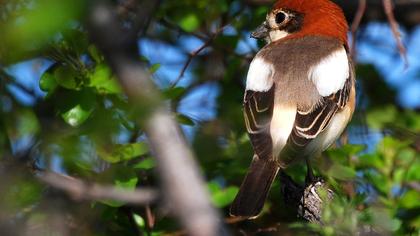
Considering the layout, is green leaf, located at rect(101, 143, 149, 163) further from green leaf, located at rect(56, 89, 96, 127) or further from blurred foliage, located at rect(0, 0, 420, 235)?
green leaf, located at rect(56, 89, 96, 127)

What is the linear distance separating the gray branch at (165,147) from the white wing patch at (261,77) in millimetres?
3089

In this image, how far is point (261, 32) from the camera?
5188mm

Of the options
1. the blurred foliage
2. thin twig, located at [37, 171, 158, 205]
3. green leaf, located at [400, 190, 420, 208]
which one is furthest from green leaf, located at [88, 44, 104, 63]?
green leaf, located at [400, 190, 420, 208]

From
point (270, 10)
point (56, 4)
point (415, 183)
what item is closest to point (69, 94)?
point (270, 10)

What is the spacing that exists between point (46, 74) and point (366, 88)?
3.03 meters

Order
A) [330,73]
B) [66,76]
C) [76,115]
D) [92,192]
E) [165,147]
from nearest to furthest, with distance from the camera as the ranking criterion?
[165,147] → [92,192] → [76,115] → [66,76] → [330,73]

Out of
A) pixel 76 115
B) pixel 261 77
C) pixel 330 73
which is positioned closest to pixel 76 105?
pixel 76 115

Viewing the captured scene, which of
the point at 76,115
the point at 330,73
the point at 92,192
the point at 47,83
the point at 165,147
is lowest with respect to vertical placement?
the point at 330,73

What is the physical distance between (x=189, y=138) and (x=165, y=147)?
A: 10.8ft

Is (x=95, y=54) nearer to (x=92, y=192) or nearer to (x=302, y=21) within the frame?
(x=92, y=192)

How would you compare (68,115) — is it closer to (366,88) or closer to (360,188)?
(360,188)

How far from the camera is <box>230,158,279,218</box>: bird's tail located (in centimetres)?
411

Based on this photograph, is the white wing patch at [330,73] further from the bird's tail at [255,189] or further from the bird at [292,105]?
the bird's tail at [255,189]

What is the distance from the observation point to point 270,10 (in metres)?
5.31
